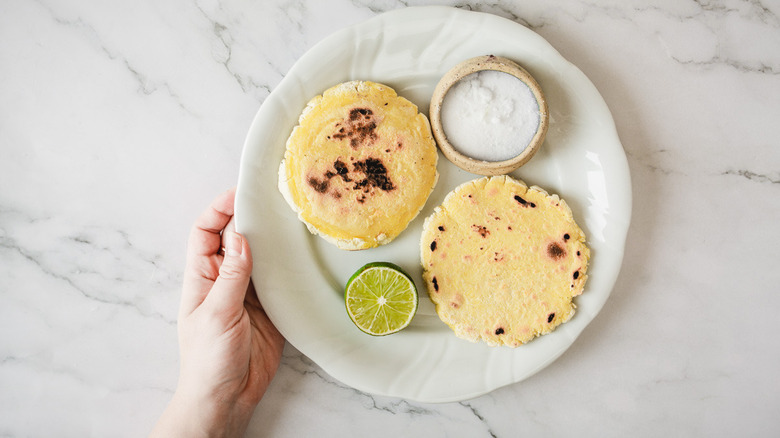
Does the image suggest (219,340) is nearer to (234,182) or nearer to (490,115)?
(234,182)

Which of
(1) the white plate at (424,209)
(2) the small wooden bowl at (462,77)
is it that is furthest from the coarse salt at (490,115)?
(1) the white plate at (424,209)

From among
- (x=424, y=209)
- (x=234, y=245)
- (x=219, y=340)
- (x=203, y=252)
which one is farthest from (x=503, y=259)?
(x=203, y=252)

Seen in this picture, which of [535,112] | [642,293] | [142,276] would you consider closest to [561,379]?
[642,293]

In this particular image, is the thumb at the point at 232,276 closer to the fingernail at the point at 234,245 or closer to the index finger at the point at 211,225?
the fingernail at the point at 234,245

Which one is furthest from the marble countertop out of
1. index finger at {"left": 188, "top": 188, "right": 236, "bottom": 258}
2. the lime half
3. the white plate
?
the lime half

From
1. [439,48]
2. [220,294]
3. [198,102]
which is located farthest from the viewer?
[198,102]

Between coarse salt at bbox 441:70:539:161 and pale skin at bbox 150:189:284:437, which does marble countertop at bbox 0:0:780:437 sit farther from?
coarse salt at bbox 441:70:539:161

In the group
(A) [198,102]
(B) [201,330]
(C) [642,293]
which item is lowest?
(B) [201,330]

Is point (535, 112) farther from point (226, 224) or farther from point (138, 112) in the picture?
point (138, 112)

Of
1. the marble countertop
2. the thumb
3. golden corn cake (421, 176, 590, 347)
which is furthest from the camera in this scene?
the marble countertop
